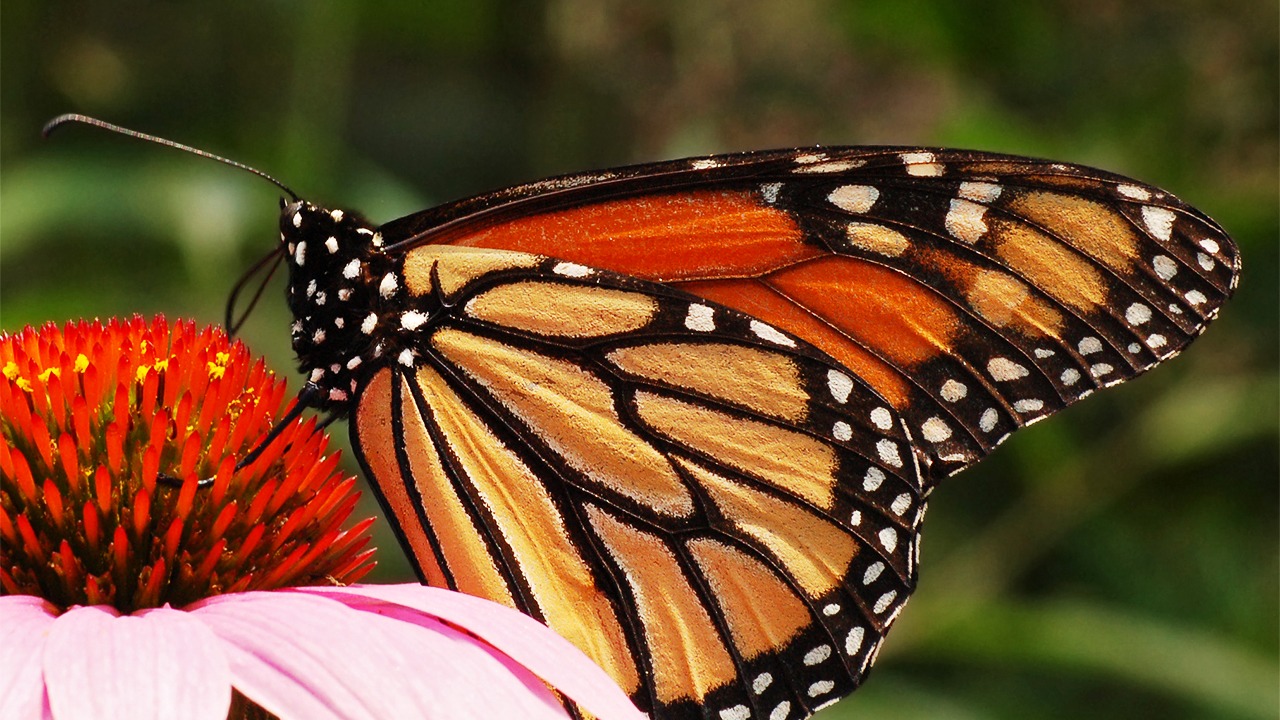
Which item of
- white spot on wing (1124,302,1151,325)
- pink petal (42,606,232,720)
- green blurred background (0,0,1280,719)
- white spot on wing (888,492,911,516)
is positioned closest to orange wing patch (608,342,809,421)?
white spot on wing (888,492,911,516)

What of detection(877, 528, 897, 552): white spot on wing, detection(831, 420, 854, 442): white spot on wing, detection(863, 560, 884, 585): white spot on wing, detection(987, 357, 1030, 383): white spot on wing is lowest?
detection(863, 560, 884, 585): white spot on wing

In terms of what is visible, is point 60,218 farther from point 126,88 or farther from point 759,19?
point 759,19

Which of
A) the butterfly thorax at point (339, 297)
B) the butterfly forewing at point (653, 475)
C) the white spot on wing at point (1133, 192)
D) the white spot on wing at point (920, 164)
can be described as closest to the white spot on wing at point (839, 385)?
the butterfly forewing at point (653, 475)

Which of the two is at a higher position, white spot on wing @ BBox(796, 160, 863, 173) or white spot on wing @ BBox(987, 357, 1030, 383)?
white spot on wing @ BBox(796, 160, 863, 173)

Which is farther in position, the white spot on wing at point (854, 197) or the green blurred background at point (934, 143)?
the green blurred background at point (934, 143)

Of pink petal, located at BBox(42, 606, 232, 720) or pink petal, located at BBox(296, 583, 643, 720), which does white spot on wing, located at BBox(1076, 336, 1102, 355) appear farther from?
pink petal, located at BBox(42, 606, 232, 720)

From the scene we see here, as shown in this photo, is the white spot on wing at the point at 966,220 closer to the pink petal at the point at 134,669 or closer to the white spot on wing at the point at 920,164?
the white spot on wing at the point at 920,164

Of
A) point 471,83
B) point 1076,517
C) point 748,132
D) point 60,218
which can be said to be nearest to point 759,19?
point 748,132
